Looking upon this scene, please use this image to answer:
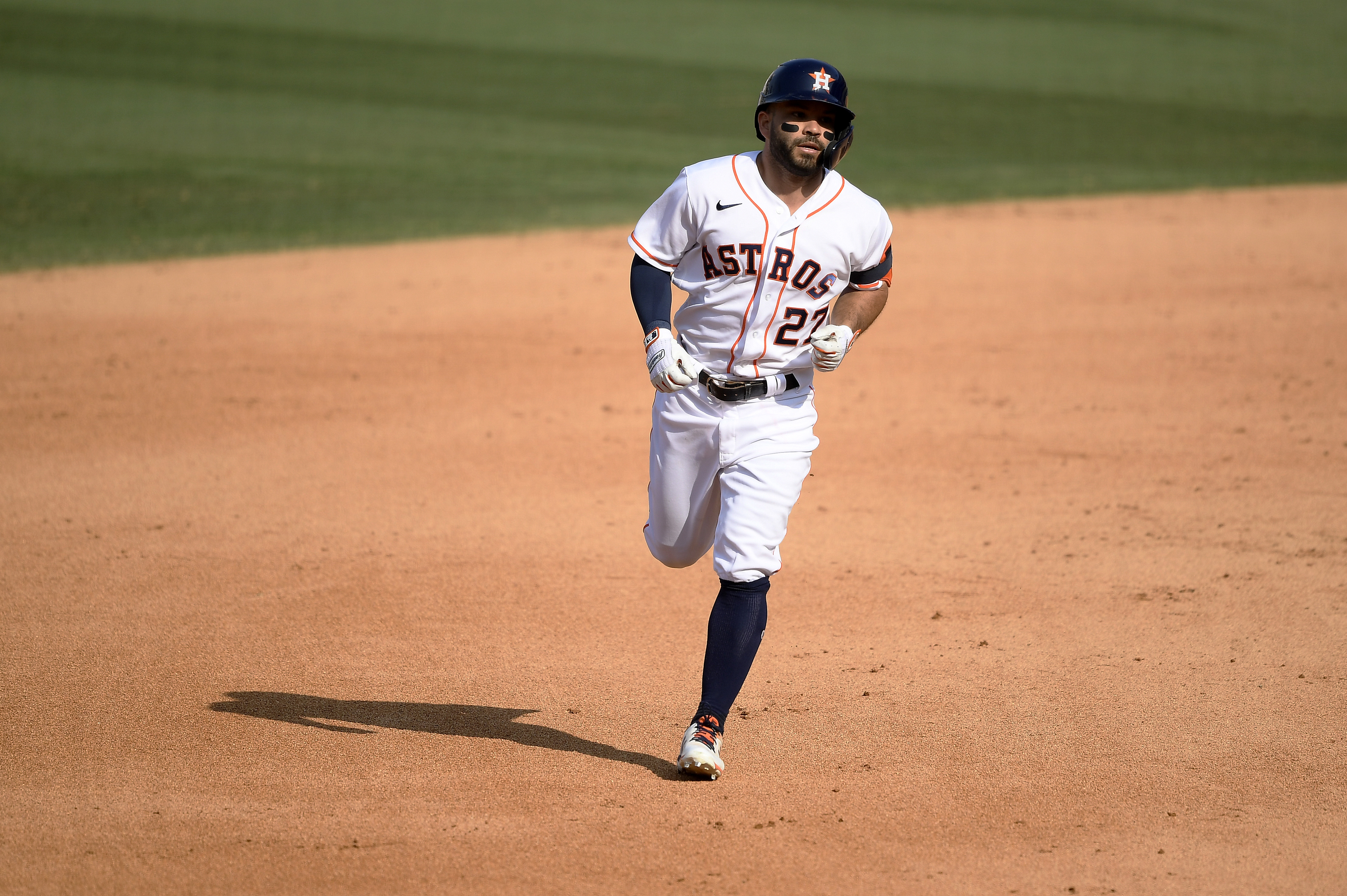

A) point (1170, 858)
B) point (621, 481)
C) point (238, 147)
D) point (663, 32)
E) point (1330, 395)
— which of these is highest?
point (663, 32)

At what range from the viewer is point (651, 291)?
14.4 feet

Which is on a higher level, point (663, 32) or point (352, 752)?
point (663, 32)

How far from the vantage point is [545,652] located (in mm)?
5305

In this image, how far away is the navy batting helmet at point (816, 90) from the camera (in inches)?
165

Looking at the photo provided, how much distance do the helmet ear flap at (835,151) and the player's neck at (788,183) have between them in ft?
0.09

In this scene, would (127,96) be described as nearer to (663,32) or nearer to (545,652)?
(663,32)

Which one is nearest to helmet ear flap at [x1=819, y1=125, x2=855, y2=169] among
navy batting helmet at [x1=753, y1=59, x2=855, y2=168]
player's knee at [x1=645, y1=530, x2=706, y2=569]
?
navy batting helmet at [x1=753, y1=59, x2=855, y2=168]

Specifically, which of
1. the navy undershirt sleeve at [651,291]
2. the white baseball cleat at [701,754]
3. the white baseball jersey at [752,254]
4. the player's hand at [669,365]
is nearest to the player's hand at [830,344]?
the white baseball jersey at [752,254]

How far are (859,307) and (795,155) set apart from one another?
1.87ft

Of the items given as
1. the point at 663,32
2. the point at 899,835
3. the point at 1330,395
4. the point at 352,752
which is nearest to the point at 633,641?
the point at 352,752

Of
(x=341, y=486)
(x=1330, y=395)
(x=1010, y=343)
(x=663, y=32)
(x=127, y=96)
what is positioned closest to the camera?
(x=341, y=486)

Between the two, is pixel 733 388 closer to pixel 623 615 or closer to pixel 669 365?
pixel 669 365

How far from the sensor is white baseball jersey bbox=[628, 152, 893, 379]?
4289mm

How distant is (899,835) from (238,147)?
644 inches
